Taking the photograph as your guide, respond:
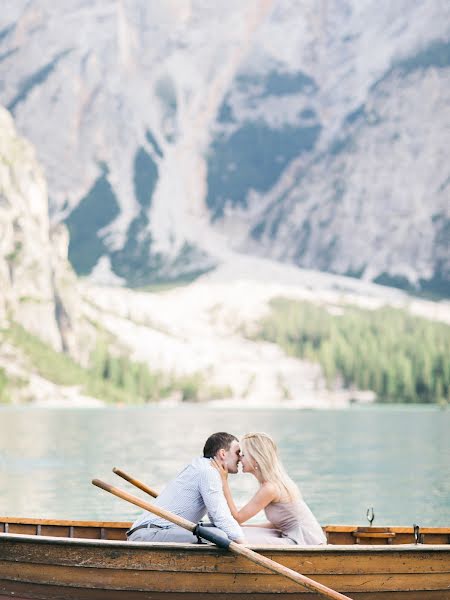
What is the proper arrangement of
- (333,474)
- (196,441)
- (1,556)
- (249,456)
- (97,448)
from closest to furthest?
(249,456) < (1,556) < (333,474) < (97,448) < (196,441)

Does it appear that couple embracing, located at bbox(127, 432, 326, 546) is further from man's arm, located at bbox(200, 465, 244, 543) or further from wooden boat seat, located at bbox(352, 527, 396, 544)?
wooden boat seat, located at bbox(352, 527, 396, 544)

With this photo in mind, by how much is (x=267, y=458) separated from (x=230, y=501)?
1753 millimetres

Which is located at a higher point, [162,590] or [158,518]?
[158,518]

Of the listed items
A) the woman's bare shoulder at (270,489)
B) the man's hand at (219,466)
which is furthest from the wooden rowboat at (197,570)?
the man's hand at (219,466)

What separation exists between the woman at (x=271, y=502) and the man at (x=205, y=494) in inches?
9.9

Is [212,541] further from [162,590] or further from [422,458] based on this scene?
[422,458]

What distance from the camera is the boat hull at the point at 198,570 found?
24.0m

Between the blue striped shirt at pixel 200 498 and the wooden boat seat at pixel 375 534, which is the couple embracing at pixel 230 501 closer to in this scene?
the blue striped shirt at pixel 200 498

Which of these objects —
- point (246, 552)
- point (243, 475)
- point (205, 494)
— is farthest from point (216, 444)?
point (243, 475)

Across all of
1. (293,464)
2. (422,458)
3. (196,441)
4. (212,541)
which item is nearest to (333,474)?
(293,464)

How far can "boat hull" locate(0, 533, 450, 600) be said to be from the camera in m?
24.0

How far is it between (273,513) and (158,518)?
2.53 m

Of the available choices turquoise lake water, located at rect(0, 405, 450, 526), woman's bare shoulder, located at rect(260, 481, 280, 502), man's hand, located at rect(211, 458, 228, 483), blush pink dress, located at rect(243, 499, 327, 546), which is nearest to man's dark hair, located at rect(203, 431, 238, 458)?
man's hand, located at rect(211, 458, 228, 483)

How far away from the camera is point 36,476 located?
229 ft
